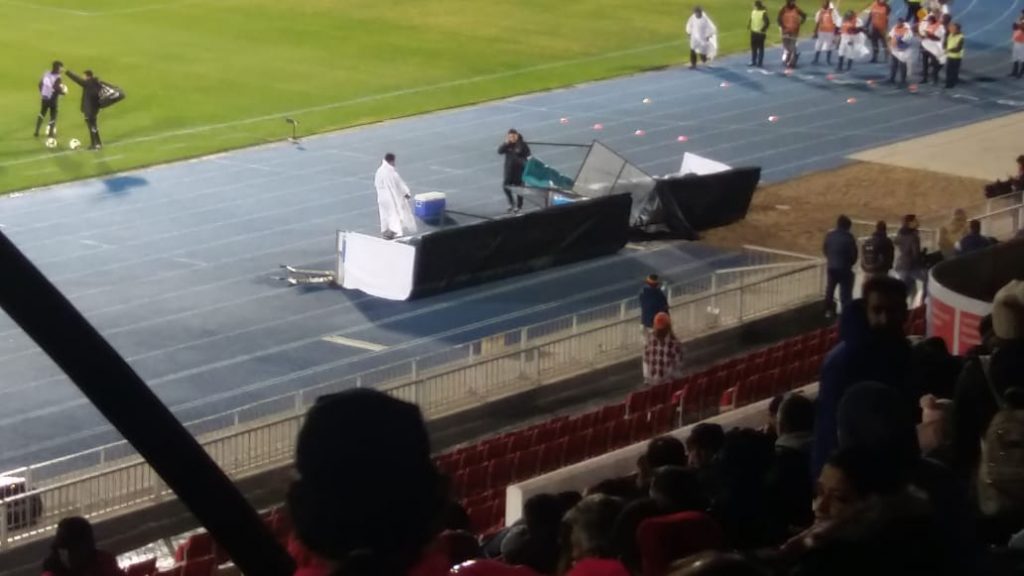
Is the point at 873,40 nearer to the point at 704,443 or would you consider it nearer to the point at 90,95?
the point at 90,95

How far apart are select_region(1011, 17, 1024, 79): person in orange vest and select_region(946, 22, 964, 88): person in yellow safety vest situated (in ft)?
4.67

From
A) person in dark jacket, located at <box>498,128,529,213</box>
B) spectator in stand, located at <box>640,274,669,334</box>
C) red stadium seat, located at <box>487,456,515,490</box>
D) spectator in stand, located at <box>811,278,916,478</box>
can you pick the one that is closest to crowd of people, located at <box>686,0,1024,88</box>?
person in dark jacket, located at <box>498,128,529,213</box>

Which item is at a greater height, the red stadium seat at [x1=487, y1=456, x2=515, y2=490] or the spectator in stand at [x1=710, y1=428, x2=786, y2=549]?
the spectator in stand at [x1=710, y1=428, x2=786, y2=549]

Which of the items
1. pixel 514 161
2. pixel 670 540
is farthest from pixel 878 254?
pixel 670 540

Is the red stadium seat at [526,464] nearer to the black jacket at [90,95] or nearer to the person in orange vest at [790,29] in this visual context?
the black jacket at [90,95]

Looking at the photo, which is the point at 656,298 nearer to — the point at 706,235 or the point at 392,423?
the point at 706,235

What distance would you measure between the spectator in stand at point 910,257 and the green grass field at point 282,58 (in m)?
13.8

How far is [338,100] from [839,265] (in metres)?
16.5

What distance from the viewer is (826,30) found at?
3762cm

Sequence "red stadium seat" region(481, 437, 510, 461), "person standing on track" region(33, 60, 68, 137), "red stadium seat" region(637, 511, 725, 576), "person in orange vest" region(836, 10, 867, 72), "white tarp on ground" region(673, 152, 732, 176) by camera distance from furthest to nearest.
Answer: "person in orange vest" region(836, 10, 867, 72)
"person standing on track" region(33, 60, 68, 137)
"white tarp on ground" region(673, 152, 732, 176)
"red stadium seat" region(481, 437, 510, 461)
"red stadium seat" region(637, 511, 725, 576)

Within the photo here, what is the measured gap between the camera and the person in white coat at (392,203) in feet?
75.2

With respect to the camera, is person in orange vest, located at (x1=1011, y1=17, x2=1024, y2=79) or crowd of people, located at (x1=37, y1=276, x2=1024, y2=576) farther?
person in orange vest, located at (x1=1011, y1=17, x2=1024, y2=79)

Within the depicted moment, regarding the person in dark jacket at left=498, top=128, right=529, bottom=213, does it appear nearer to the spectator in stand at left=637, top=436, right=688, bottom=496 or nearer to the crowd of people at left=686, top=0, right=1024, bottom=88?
the crowd of people at left=686, top=0, right=1024, bottom=88

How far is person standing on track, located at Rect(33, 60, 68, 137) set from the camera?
28531 millimetres
